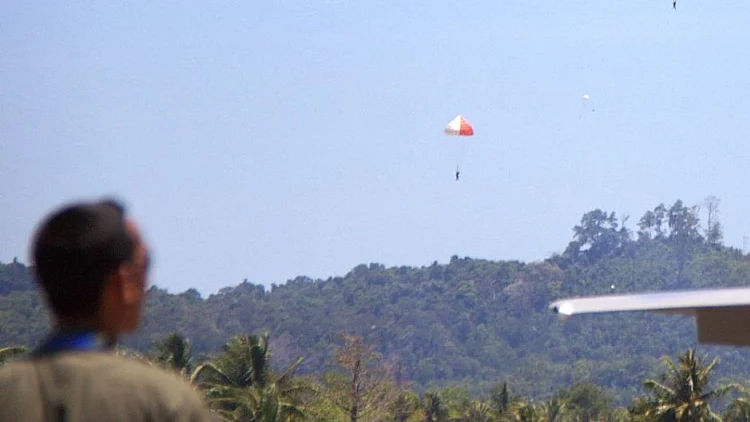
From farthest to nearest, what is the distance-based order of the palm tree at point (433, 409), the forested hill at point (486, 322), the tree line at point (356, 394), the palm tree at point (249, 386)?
the forested hill at point (486, 322), the palm tree at point (433, 409), the palm tree at point (249, 386), the tree line at point (356, 394)

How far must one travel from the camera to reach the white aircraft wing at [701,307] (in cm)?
938

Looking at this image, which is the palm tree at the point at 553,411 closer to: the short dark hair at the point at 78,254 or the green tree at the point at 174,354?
the green tree at the point at 174,354

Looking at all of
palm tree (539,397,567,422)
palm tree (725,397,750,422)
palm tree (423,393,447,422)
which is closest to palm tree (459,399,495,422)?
palm tree (423,393,447,422)

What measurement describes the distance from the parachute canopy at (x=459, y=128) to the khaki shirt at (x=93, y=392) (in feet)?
113

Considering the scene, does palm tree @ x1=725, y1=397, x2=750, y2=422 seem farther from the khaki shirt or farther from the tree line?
the khaki shirt

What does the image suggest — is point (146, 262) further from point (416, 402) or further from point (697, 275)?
point (697, 275)

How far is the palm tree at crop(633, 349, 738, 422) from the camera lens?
52969 mm

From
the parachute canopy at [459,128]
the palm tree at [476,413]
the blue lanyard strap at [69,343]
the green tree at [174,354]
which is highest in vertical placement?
the parachute canopy at [459,128]

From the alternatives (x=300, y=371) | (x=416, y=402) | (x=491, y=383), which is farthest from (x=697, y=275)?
(x=416, y=402)

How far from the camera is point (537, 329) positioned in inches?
7057

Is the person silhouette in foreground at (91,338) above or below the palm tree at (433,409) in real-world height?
above

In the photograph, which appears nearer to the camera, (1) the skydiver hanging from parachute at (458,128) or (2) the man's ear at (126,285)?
(2) the man's ear at (126,285)

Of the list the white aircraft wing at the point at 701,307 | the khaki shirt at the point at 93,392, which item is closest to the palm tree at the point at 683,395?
the white aircraft wing at the point at 701,307

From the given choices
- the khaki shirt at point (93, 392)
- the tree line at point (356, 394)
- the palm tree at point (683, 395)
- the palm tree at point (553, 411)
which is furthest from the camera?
the palm tree at point (553, 411)
